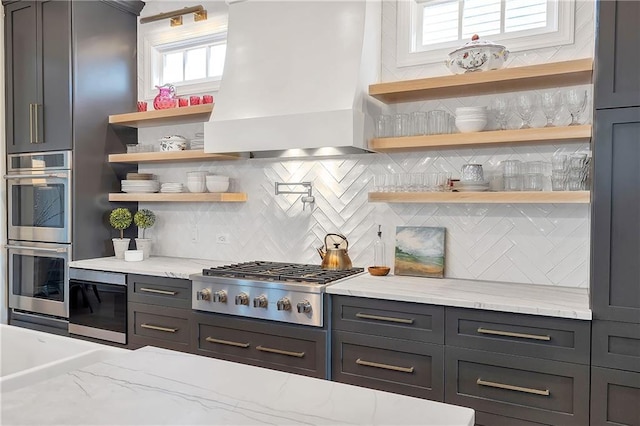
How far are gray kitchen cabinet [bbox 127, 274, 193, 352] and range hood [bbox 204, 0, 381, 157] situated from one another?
94 centimetres

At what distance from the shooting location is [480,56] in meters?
2.74

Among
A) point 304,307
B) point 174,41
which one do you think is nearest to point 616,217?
point 304,307

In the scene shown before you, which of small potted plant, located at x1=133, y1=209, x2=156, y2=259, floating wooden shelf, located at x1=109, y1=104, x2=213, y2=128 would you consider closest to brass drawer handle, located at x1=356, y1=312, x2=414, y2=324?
floating wooden shelf, located at x1=109, y1=104, x2=213, y2=128

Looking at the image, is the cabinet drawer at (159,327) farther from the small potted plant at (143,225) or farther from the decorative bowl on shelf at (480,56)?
the decorative bowl on shelf at (480,56)

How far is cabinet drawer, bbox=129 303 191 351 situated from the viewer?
10.4 feet

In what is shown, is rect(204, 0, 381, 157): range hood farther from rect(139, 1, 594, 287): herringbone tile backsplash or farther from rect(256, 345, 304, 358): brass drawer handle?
rect(256, 345, 304, 358): brass drawer handle

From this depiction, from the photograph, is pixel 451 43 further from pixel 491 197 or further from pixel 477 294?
pixel 477 294

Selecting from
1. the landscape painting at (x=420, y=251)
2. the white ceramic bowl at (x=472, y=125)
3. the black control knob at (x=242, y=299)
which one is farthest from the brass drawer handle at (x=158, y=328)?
the white ceramic bowl at (x=472, y=125)

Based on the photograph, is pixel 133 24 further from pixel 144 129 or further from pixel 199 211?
pixel 199 211

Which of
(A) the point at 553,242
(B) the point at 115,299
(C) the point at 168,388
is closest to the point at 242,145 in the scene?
(B) the point at 115,299

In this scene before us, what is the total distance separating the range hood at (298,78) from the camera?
9.44 ft

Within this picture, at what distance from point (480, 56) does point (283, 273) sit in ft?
5.45

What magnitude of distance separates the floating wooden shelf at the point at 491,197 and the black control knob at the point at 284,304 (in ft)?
2.58

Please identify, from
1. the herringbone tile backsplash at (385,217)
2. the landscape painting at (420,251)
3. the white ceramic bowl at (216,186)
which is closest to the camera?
the herringbone tile backsplash at (385,217)
